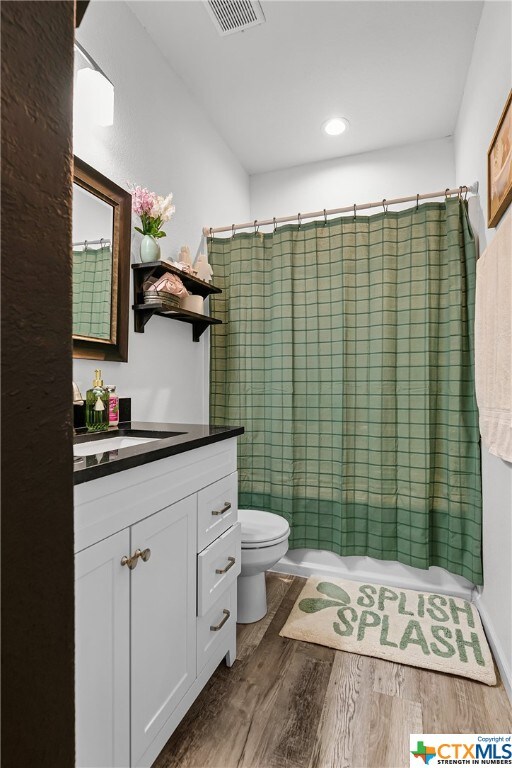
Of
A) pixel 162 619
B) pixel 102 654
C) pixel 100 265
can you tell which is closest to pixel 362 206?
pixel 100 265

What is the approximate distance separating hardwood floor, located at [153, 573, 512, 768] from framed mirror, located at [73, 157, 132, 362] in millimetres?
1315

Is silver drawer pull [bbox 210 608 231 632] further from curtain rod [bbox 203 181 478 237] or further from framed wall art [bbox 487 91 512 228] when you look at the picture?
curtain rod [bbox 203 181 478 237]

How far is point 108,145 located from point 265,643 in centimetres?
217

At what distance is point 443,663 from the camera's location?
1525 millimetres

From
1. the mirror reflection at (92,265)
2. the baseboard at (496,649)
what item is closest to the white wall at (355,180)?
the mirror reflection at (92,265)

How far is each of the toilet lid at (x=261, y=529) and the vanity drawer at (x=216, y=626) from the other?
9.6 inches

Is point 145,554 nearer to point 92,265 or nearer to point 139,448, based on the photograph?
point 139,448

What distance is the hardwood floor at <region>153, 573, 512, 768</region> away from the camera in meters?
1.17

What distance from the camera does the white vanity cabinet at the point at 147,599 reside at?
2.77 feet

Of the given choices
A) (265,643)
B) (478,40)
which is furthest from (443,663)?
(478,40)

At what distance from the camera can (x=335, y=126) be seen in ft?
7.84

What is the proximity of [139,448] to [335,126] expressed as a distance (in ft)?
7.64

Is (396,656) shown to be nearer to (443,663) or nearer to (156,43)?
(443,663)

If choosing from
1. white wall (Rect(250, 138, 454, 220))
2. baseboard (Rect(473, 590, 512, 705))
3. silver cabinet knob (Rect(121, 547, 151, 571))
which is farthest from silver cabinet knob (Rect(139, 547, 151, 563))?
white wall (Rect(250, 138, 454, 220))
